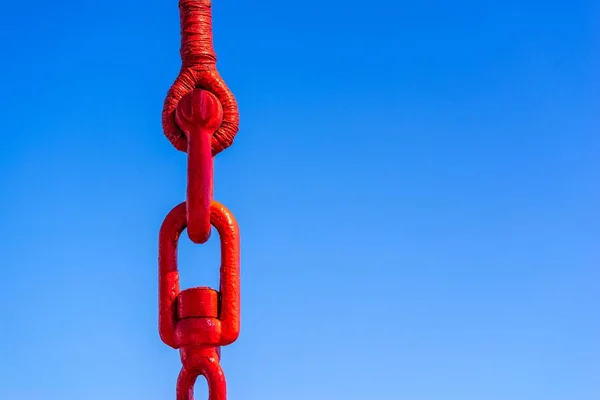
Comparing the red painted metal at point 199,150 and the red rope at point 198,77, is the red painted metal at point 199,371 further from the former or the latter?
the red rope at point 198,77

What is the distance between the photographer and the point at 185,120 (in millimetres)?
4000

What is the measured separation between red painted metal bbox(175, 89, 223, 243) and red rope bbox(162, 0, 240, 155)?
0.22 ft

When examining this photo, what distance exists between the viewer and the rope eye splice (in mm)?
3896

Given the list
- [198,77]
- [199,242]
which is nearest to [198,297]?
[199,242]

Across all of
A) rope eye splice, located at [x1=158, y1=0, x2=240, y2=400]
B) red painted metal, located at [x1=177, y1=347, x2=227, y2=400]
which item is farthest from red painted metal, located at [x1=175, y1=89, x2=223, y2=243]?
red painted metal, located at [x1=177, y1=347, x2=227, y2=400]

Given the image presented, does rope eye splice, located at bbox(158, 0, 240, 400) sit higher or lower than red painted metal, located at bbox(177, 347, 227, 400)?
higher

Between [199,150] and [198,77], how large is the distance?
1.60ft

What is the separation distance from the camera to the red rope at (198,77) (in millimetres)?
4109

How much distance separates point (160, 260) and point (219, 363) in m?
0.61

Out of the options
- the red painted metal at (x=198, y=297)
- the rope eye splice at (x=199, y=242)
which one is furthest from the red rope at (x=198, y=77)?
the red painted metal at (x=198, y=297)

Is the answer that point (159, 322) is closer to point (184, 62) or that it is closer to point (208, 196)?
point (208, 196)

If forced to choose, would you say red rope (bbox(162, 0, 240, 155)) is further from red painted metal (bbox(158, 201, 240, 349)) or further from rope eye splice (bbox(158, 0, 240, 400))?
red painted metal (bbox(158, 201, 240, 349))

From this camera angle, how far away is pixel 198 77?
13.8ft

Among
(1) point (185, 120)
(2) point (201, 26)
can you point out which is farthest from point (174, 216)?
(2) point (201, 26)
